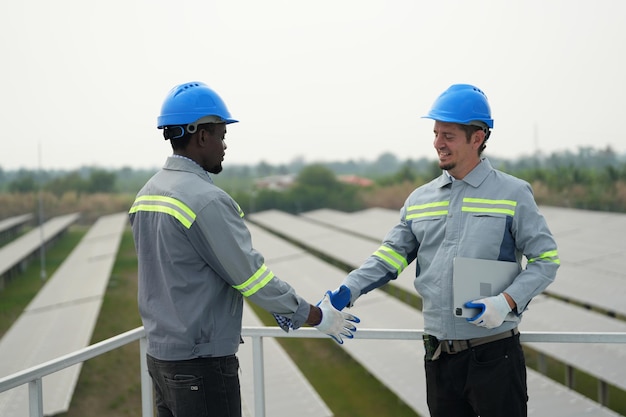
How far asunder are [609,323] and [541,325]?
100 centimetres

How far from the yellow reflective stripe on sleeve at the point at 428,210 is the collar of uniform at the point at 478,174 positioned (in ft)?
0.39

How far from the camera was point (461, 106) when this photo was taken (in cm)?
230

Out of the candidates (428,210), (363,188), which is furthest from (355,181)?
(428,210)

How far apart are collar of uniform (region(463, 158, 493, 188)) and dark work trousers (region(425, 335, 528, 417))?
1.96 ft

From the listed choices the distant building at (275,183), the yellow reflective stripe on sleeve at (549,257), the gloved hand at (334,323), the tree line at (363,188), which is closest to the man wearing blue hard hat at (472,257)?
the yellow reflective stripe on sleeve at (549,257)

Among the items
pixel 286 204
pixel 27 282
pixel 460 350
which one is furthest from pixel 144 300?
pixel 286 204

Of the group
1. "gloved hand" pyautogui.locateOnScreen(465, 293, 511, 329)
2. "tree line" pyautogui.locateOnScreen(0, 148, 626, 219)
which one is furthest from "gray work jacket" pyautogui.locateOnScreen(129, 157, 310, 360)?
"tree line" pyautogui.locateOnScreen(0, 148, 626, 219)

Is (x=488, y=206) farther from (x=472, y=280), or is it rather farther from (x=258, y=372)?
(x=258, y=372)

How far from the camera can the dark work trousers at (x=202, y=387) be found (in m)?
1.96

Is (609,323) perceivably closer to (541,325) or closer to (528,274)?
(541,325)

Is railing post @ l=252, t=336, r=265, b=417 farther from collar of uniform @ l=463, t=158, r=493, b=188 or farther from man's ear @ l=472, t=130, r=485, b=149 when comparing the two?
man's ear @ l=472, t=130, r=485, b=149

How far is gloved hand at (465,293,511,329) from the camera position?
207cm

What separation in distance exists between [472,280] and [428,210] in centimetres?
36

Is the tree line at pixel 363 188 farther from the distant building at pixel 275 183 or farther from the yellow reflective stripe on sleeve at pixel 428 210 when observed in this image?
the yellow reflective stripe on sleeve at pixel 428 210
